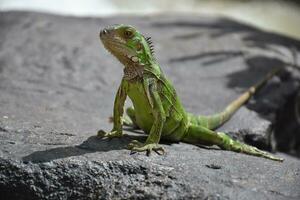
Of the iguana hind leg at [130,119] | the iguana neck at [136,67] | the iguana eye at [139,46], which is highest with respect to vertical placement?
the iguana eye at [139,46]

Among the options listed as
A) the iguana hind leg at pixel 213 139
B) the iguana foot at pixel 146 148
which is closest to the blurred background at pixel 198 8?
A: the iguana hind leg at pixel 213 139

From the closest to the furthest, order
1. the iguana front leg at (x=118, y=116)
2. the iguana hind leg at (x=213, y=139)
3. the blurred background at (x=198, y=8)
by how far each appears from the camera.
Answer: the iguana front leg at (x=118, y=116), the iguana hind leg at (x=213, y=139), the blurred background at (x=198, y=8)

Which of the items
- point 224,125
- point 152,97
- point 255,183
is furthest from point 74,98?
point 255,183

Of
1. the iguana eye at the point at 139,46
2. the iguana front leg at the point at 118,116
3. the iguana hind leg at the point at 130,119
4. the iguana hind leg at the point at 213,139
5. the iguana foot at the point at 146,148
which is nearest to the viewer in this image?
the iguana foot at the point at 146,148

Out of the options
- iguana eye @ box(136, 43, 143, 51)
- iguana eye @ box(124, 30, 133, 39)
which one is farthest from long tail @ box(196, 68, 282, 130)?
iguana eye @ box(124, 30, 133, 39)

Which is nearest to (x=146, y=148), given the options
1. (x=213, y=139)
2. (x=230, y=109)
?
(x=213, y=139)

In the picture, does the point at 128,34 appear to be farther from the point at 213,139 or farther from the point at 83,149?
the point at 213,139

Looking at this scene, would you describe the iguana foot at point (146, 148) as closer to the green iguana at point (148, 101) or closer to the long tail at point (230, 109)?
the green iguana at point (148, 101)

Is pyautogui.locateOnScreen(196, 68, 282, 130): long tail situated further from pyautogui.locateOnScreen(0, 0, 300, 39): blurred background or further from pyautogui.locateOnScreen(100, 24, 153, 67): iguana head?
pyautogui.locateOnScreen(0, 0, 300, 39): blurred background
